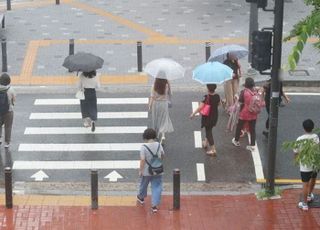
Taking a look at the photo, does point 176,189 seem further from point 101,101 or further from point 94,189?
→ point 101,101

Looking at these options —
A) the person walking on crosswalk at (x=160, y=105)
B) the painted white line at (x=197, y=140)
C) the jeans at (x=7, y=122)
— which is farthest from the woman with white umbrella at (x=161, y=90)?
the jeans at (x=7, y=122)

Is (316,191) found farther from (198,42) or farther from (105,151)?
(198,42)

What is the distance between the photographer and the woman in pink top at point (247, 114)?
15837 millimetres

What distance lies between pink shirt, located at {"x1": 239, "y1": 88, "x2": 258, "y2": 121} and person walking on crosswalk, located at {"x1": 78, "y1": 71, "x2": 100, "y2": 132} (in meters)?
3.22

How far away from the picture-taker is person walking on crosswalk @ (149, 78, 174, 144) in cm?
1587

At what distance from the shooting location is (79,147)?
53.9 ft

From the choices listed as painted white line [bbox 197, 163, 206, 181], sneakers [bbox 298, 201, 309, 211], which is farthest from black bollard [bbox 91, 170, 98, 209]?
sneakers [bbox 298, 201, 309, 211]

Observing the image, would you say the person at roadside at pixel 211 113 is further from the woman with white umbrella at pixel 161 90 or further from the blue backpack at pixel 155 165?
the blue backpack at pixel 155 165

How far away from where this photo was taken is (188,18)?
2634 cm

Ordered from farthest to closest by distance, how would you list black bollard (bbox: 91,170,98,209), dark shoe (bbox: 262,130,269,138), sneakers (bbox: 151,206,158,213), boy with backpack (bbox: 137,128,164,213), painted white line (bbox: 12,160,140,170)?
dark shoe (bbox: 262,130,269,138)
painted white line (bbox: 12,160,140,170)
sneakers (bbox: 151,206,158,213)
black bollard (bbox: 91,170,98,209)
boy with backpack (bbox: 137,128,164,213)

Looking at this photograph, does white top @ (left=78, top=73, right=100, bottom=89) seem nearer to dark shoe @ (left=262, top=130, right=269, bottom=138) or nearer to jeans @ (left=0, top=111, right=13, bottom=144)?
jeans @ (left=0, top=111, right=13, bottom=144)

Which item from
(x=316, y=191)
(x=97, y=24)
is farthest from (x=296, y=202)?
(x=97, y=24)

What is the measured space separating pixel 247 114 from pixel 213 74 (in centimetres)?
109

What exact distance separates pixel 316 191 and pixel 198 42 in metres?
10.1
